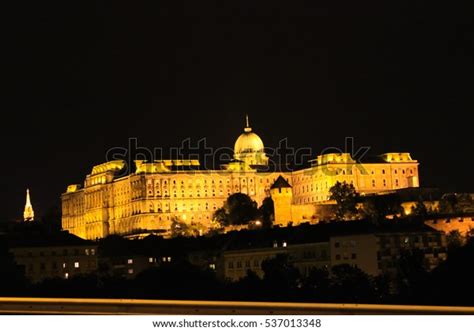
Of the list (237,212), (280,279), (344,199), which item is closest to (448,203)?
(344,199)

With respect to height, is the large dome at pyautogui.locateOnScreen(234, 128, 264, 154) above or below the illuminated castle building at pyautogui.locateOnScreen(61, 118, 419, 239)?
above

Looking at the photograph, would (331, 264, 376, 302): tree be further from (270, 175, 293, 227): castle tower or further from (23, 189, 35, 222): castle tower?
(23, 189, 35, 222): castle tower

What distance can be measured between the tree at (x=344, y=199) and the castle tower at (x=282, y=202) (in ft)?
13.2

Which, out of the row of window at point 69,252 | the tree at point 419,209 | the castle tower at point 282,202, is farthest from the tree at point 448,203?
the row of window at point 69,252

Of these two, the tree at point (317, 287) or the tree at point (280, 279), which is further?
the tree at point (280, 279)

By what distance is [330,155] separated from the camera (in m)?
115

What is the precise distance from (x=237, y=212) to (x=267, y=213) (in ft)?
10.6

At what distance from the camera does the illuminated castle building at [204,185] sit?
372ft

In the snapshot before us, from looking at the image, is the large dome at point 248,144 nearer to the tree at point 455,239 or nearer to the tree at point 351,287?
the tree at point 455,239

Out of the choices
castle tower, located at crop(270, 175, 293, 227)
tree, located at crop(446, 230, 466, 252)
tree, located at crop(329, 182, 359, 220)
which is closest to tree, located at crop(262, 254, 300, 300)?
tree, located at crop(446, 230, 466, 252)

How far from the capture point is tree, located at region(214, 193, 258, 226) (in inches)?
3953

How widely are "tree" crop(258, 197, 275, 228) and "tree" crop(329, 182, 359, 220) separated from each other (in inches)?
213

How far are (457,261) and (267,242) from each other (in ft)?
97.1

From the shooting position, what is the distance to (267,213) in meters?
99.1
